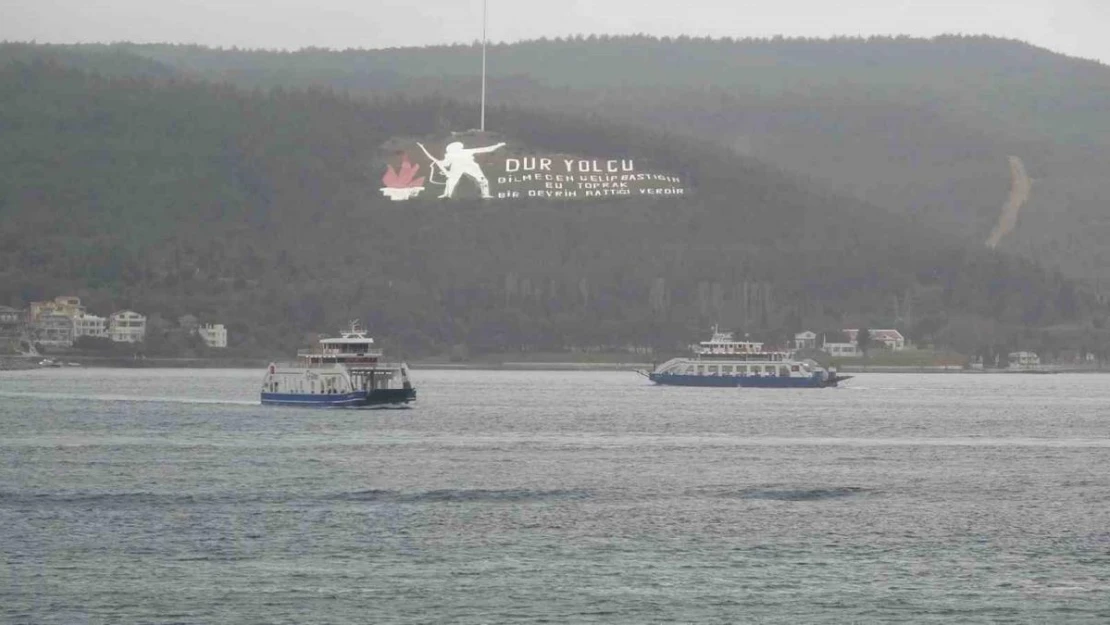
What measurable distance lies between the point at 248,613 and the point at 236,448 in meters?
53.6

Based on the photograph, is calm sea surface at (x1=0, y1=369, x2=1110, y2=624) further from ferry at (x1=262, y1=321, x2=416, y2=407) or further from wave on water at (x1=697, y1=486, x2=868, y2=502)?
ferry at (x1=262, y1=321, x2=416, y2=407)

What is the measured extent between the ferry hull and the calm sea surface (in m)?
16.9

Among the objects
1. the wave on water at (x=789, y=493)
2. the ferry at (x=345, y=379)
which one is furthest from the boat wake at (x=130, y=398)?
the wave on water at (x=789, y=493)

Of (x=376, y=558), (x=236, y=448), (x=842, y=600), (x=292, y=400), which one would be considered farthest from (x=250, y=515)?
(x=292, y=400)

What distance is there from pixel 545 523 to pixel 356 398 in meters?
75.5

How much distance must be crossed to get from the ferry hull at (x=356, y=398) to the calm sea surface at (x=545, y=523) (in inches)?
665

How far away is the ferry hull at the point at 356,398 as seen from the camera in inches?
6043

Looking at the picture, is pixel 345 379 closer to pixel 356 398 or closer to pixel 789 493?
pixel 356 398

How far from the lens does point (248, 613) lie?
6062 cm

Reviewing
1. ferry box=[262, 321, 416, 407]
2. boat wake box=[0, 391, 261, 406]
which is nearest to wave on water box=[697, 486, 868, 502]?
ferry box=[262, 321, 416, 407]

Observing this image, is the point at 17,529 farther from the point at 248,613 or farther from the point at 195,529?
the point at 248,613

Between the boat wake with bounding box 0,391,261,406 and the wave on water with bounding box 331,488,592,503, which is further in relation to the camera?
the boat wake with bounding box 0,391,261,406

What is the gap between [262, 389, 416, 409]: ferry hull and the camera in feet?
504

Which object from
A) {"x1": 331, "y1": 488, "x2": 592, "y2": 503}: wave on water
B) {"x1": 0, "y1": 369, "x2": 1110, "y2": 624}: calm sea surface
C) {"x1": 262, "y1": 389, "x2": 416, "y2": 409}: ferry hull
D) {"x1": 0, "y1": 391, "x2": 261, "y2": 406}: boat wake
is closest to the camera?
{"x1": 0, "y1": 369, "x2": 1110, "y2": 624}: calm sea surface
